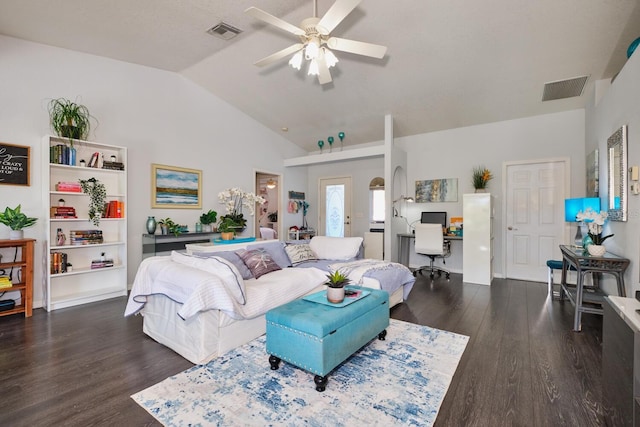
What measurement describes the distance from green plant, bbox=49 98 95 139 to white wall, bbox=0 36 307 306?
9 cm

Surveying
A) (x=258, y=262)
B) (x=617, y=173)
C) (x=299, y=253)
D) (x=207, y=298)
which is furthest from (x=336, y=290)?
(x=617, y=173)

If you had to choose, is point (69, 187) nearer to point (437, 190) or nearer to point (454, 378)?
point (454, 378)

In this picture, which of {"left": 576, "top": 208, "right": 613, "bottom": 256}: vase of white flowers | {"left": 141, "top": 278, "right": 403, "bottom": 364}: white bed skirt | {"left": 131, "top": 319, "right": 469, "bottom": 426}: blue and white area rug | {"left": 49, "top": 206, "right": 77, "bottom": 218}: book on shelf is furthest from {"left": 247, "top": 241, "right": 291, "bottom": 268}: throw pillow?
{"left": 576, "top": 208, "right": 613, "bottom": 256}: vase of white flowers

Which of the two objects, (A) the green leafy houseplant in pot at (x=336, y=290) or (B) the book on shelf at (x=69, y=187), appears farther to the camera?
(B) the book on shelf at (x=69, y=187)

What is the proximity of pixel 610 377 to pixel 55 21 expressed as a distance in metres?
5.61

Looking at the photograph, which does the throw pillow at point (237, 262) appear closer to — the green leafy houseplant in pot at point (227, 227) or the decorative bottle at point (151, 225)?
the green leafy houseplant in pot at point (227, 227)

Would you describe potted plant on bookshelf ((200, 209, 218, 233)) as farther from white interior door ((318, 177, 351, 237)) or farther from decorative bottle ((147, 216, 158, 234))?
white interior door ((318, 177, 351, 237))

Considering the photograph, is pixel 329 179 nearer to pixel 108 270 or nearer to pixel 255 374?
pixel 108 270

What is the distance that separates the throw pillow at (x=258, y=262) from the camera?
320 cm

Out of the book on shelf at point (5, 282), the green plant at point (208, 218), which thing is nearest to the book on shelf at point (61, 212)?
the book on shelf at point (5, 282)

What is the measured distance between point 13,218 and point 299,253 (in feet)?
10.6

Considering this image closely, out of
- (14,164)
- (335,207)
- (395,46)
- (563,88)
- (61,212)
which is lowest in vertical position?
(61,212)

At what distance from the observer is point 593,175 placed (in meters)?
4.00

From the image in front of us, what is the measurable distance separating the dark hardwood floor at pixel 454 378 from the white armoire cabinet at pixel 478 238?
115 centimetres
